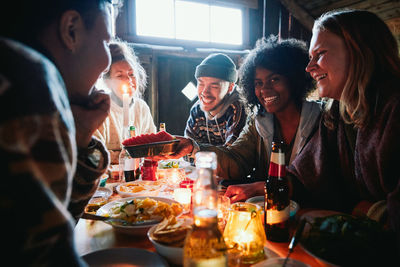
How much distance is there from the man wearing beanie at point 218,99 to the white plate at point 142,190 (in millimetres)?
1835

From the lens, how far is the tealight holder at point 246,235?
3.10ft

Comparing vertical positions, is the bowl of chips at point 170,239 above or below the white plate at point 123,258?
above

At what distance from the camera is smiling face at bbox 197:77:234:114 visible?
3.80 metres

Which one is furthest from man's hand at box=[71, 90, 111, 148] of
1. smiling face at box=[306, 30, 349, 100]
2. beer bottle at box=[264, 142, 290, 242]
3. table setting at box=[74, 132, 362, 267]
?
smiling face at box=[306, 30, 349, 100]

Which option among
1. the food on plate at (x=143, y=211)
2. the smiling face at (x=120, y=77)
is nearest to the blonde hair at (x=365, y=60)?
the food on plate at (x=143, y=211)

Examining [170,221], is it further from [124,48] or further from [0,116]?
[124,48]

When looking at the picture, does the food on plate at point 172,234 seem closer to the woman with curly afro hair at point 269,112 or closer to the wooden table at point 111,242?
the wooden table at point 111,242

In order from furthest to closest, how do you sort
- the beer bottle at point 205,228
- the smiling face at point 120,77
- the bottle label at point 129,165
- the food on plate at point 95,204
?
the smiling face at point 120,77
the bottle label at point 129,165
the food on plate at point 95,204
the beer bottle at point 205,228

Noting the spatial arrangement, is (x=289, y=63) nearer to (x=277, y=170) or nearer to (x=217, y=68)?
(x=217, y=68)

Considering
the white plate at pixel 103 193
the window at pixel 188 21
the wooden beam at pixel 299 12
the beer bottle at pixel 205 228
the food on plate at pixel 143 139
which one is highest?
the wooden beam at pixel 299 12

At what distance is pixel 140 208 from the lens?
130 centimetres

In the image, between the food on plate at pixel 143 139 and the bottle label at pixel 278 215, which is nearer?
the bottle label at pixel 278 215

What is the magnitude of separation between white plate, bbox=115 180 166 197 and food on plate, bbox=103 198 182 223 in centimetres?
34

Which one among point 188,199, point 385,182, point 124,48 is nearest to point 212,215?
point 188,199
